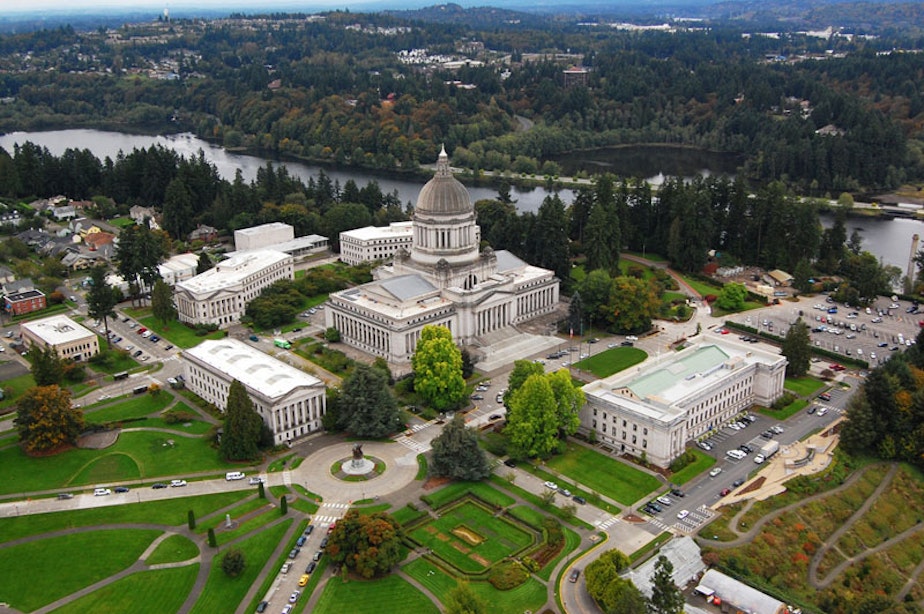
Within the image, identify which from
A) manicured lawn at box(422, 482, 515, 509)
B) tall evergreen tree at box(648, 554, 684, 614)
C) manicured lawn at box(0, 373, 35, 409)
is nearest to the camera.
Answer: tall evergreen tree at box(648, 554, 684, 614)

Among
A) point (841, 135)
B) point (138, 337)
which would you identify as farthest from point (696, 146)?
point (138, 337)

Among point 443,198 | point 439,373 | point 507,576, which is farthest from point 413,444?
point 443,198

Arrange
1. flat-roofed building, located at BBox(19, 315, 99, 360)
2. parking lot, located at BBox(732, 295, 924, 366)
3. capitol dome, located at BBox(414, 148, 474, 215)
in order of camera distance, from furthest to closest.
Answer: capitol dome, located at BBox(414, 148, 474, 215)
parking lot, located at BBox(732, 295, 924, 366)
flat-roofed building, located at BBox(19, 315, 99, 360)

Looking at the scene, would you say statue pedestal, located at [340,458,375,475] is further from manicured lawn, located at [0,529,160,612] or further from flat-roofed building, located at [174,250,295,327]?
flat-roofed building, located at [174,250,295,327]

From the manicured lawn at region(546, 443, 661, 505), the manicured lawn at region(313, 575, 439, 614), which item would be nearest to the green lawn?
the manicured lawn at region(546, 443, 661, 505)

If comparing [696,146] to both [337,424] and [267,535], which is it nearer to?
[337,424]

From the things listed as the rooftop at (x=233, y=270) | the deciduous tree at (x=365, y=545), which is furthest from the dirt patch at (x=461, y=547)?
the rooftop at (x=233, y=270)
